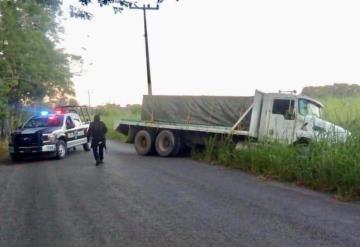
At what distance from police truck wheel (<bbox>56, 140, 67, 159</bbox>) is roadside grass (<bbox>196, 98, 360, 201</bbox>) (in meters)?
6.44

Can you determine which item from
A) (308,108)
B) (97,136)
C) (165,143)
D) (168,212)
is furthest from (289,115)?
(168,212)

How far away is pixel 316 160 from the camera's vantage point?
11133mm

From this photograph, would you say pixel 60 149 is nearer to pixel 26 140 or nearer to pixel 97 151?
pixel 26 140

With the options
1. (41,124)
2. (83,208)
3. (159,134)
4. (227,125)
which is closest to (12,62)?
(41,124)

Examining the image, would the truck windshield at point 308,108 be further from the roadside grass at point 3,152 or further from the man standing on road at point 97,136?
the roadside grass at point 3,152

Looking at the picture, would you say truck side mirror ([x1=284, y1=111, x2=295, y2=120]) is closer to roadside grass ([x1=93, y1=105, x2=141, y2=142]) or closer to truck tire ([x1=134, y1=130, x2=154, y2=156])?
truck tire ([x1=134, y1=130, x2=154, y2=156])

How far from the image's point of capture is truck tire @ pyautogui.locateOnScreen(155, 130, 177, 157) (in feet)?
58.0

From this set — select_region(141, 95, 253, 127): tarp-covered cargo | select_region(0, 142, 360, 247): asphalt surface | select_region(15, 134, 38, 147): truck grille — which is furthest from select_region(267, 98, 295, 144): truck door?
select_region(15, 134, 38, 147): truck grille

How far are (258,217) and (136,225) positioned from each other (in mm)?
1929

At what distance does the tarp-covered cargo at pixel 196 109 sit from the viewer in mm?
16109

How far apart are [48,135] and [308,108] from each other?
9438mm

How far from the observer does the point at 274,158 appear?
40.8ft

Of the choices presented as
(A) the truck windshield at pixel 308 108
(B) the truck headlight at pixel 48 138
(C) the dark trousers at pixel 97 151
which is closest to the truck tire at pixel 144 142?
(C) the dark trousers at pixel 97 151

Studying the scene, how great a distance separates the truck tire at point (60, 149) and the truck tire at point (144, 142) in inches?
111
